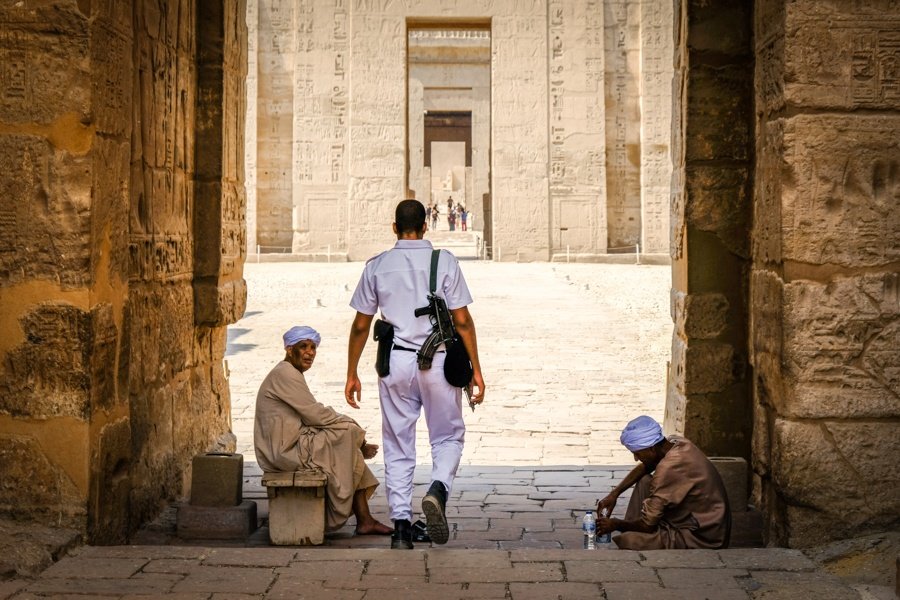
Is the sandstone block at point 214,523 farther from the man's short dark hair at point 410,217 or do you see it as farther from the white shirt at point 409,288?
the man's short dark hair at point 410,217

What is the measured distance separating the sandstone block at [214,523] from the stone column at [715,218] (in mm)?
2307

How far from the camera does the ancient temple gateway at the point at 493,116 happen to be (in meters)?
25.4

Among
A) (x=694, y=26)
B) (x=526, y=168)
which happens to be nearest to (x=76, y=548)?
(x=694, y=26)

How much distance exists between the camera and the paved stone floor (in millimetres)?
3705

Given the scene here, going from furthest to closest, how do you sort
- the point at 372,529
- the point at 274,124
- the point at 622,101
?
1. the point at 622,101
2. the point at 274,124
3. the point at 372,529

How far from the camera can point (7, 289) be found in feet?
14.0

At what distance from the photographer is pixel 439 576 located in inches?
152

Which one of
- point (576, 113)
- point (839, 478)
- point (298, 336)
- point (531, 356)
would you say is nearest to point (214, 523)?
point (298, 336)

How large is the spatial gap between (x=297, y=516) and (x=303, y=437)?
345 mm

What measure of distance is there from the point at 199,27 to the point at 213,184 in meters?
0.88

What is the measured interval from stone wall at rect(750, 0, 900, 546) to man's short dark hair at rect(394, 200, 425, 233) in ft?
4.82

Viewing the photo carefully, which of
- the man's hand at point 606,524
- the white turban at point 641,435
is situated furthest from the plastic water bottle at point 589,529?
the white turban at point 641,435

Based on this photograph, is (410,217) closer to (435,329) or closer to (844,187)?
(435,329)

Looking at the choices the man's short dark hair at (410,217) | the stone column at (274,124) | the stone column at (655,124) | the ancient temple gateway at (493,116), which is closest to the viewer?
the man's short dark hair at (410,217)
